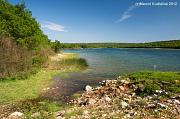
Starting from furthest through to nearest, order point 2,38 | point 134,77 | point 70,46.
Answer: point 70,46
point 2,38
point 134,77

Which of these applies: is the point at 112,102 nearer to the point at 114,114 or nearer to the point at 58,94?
the point at 114,114

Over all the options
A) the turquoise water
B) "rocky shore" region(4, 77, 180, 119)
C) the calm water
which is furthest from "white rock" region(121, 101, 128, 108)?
the turquoise water

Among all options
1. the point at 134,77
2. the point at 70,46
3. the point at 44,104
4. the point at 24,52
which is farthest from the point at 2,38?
the point at 70,46

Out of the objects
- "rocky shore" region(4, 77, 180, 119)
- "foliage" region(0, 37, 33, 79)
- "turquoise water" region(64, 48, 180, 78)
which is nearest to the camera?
"rocky shore" region(4, 77, 180, 119)

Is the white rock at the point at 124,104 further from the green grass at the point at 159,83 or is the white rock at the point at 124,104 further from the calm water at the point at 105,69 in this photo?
the calm water at the point at 105,69

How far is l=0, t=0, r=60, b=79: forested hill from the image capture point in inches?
745

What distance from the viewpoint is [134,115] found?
9.12m

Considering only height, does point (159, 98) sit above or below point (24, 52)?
below

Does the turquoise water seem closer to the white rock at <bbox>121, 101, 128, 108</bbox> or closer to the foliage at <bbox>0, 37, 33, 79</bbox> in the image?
the foliage at <bbox>0, 37, 33, 79</bbox>

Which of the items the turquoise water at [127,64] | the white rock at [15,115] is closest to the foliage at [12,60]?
the turquoise water at [127,64]

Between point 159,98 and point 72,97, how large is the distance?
5.05 m

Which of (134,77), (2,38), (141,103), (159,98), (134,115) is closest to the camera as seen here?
(134,115)

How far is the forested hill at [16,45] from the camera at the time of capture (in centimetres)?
1892

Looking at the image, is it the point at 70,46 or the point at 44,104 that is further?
the point at 70,46
